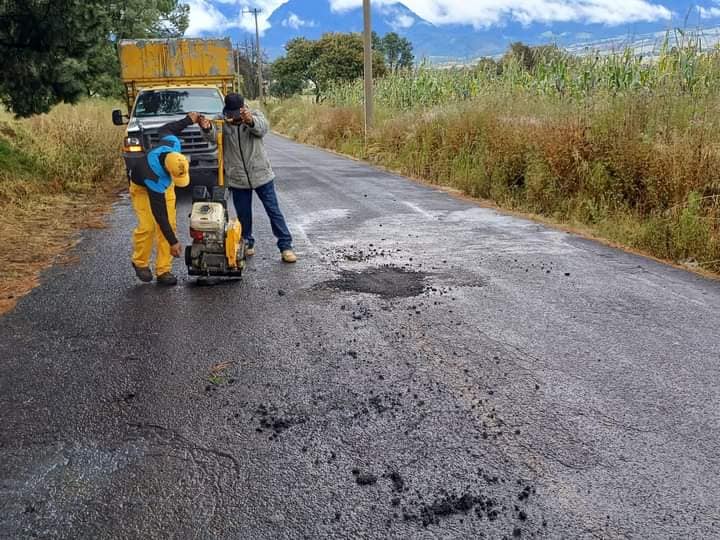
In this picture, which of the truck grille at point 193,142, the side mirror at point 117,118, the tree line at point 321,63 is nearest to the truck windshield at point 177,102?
the truck grille at point 193,142

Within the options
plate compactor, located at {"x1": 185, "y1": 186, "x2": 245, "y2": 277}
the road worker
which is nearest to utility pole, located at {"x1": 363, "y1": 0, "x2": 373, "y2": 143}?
plate compactor, located at {"x1": 185, "y1": 186, "x2": 245, "y2": 277}

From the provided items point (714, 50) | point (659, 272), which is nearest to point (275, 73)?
point (714, 50)

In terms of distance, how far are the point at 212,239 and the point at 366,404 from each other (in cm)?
287

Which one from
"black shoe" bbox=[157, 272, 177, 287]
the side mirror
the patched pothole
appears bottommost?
the patched pothole

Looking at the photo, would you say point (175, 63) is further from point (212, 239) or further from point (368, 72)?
point (212, 239)

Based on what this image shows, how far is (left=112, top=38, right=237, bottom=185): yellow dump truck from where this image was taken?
12.5 meters

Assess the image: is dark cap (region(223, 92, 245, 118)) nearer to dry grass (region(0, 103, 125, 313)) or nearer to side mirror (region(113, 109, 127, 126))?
dry grass (region(0, 103, 125, 313))

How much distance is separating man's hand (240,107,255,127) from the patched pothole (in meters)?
1.75

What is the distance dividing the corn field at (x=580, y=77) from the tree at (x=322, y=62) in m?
17.9

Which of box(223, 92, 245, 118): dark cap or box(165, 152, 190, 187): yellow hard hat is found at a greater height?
box(223, 92, 245, 118): dark cap

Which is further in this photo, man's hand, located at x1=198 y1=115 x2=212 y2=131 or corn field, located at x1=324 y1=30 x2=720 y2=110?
corn field, located at x1=324 y1=30 x2=720 y2=110

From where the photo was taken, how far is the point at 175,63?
14.6 metres

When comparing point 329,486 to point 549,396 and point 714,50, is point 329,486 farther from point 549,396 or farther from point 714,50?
point 714,50

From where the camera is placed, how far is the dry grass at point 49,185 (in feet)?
23.6
